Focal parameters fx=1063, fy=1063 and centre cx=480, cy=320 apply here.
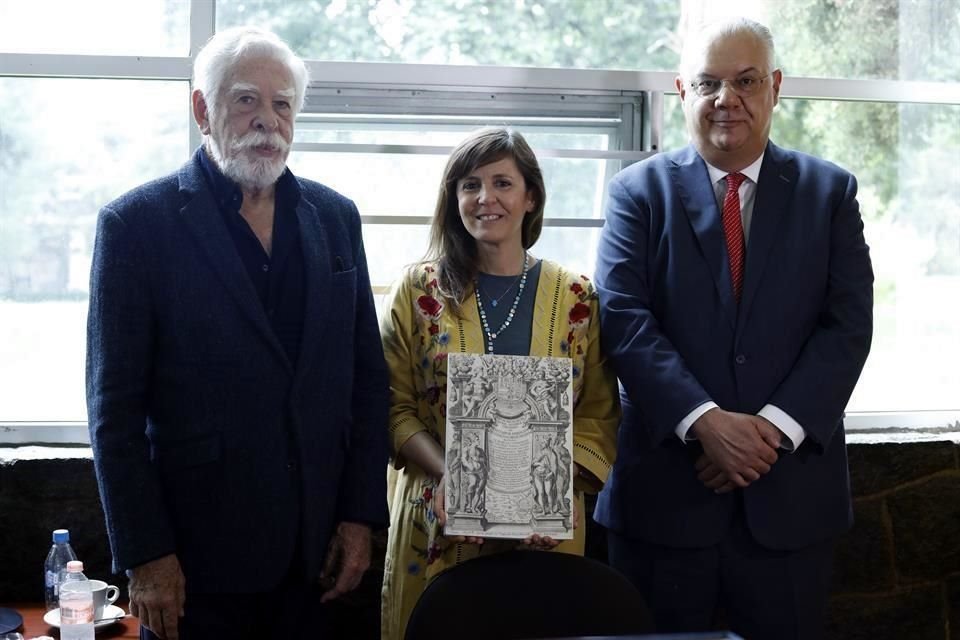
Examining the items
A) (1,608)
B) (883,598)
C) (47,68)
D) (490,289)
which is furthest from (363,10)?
(883,598)

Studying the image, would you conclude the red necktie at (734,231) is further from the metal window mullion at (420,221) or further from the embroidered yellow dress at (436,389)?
the metal window mullion at (420,221)

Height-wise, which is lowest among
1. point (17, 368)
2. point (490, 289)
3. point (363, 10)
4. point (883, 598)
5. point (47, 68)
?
point (883, 598)

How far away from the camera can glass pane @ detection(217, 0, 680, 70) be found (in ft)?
10.2

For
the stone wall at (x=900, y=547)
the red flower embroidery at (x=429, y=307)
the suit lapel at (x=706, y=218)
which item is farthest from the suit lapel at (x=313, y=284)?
the stone wall at (x=900, y=547)

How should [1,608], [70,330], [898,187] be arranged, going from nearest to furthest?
[1,608], [70,330], [898,187]

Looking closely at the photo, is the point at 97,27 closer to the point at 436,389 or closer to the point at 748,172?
the point at 436,389

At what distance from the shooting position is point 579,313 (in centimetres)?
244

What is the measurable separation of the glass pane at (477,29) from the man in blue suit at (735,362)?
0.80 meters

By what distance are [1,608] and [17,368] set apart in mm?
767

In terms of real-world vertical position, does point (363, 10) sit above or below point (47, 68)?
above

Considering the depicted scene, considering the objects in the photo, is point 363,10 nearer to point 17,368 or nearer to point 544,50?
point 544,50

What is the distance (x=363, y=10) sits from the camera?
10.3 feet

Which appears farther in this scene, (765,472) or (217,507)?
(765,472)

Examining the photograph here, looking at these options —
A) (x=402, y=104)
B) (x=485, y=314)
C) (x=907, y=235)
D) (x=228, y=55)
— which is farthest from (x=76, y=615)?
(x=907, y=235)
